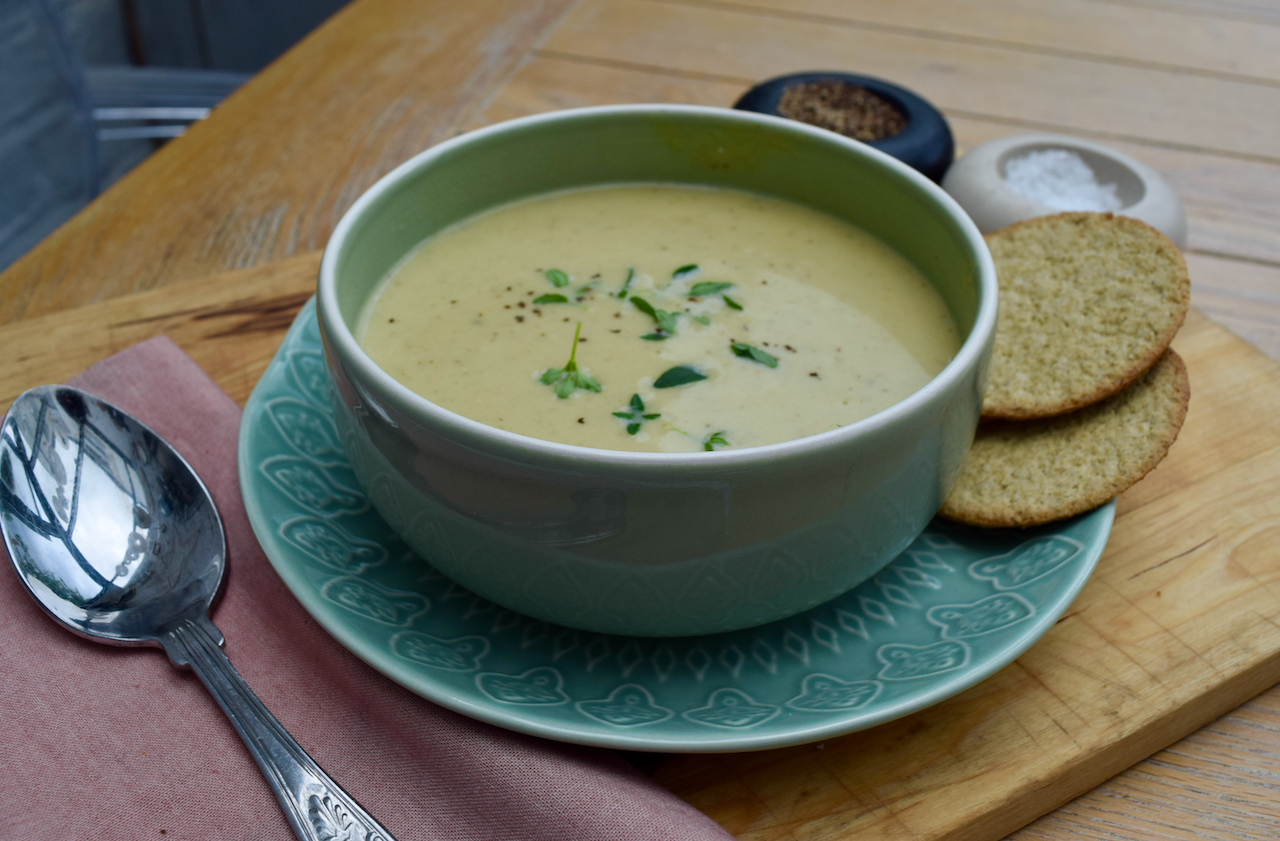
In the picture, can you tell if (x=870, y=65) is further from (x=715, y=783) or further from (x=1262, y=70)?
(x=715, y=783)

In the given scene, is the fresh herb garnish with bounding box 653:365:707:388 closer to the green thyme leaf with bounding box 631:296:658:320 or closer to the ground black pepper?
the green thyme leaf with bounding box 631:296:658:320

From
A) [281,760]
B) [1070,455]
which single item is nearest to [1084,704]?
[1070,455]

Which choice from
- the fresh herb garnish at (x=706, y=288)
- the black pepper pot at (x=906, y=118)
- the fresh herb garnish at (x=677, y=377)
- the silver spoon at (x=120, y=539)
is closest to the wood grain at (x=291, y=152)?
the silver spoon at (x=120, y=539)

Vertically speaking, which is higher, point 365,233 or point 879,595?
point 365,233

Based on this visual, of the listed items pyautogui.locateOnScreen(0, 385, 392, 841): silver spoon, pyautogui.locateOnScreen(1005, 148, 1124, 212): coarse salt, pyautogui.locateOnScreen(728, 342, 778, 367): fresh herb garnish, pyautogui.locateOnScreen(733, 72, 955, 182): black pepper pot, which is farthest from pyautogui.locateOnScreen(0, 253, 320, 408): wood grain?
pyautogui.locateOnScreen(1005, 148, 1124, 212): coarse salt

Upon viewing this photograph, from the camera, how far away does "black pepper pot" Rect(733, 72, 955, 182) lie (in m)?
1.58

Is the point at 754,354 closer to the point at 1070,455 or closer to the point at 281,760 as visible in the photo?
the point at 1070,455

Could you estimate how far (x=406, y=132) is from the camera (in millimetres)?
1819

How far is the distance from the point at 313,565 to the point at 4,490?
332 mm

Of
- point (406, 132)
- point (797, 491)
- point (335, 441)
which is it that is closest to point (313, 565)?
point (335, 441)

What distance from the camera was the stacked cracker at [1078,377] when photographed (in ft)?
3.28

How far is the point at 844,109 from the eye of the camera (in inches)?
67.8

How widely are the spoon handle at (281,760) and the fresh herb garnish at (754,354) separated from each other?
21.4 inches

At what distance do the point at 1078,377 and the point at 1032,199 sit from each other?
50 cm
